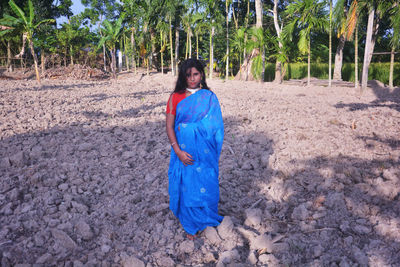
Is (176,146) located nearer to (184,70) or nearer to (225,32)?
(184,70)

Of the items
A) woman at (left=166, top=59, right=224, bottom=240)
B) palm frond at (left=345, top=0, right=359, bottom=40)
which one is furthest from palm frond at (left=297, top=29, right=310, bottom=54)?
woman at (left=166, top=59, right=224, bottom=240)

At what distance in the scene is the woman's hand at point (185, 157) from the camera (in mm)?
2205

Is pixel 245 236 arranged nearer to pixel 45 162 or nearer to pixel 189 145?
pixel 189 145

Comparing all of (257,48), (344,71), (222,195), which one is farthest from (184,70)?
(344,71)

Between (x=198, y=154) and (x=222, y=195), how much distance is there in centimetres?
98

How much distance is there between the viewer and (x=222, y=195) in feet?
10.0

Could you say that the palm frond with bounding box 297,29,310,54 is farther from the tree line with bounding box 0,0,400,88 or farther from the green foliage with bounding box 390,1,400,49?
the green foliage with bounding box 390,1,400,49

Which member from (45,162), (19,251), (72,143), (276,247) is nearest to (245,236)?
(276,247)

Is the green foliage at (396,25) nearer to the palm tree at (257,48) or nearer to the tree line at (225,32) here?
the tree line at (225,32)

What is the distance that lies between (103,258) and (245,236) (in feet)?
3.61

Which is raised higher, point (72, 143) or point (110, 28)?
point (110, 28)

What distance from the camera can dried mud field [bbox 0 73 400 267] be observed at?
2.11 metres

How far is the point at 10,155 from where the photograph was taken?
3.90 meters

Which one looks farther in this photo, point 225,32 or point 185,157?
point 225,32
